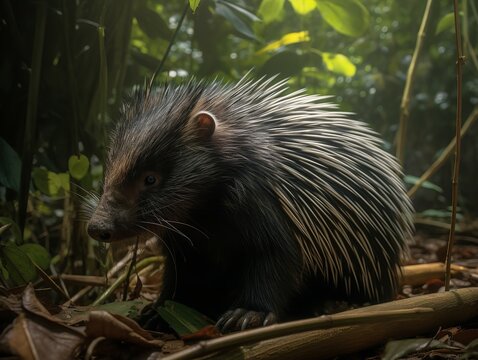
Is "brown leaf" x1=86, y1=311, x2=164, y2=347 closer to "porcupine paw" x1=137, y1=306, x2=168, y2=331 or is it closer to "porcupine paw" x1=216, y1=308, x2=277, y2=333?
"porcupine paw" x1=216, y1=308, x2=277, y2=333

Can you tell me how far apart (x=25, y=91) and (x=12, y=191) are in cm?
71

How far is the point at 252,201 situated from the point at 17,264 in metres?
1.21

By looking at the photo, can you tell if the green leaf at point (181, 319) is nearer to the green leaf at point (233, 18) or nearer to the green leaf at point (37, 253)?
the green leaf at point (37, 253)

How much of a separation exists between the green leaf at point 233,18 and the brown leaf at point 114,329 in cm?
233

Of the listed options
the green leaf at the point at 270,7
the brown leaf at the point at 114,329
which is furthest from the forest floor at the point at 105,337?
the green leaf at the point at 270,7

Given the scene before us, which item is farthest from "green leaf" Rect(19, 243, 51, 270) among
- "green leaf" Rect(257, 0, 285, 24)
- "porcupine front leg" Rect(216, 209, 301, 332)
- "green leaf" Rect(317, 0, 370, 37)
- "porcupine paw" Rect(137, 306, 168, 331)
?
"green leaf" Rect(317, 0, 370, 37)

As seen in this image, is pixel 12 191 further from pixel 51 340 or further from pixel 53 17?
pixel 51 340

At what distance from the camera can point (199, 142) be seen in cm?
308

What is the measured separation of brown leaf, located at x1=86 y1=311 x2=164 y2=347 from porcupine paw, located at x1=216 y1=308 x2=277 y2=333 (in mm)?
430

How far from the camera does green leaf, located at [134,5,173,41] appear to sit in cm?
448

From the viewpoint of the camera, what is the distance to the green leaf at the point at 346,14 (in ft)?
13.6

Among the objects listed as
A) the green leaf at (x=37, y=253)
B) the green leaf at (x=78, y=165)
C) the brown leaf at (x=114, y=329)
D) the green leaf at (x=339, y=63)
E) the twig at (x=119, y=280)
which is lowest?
the twig at (x=119, y=280)

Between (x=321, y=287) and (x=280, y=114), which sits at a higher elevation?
(x=280, y=114)

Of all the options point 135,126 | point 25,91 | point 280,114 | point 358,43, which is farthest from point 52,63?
point 358,43
